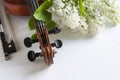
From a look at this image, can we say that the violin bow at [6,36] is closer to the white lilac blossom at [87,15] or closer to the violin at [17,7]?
the violin at [17,7]

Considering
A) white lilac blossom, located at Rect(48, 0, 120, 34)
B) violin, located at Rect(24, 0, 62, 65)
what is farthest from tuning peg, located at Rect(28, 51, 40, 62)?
white lilac blossom, located at Rect(48, 0, 120, 34)

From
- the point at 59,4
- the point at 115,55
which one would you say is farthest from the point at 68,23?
the point at 115,55

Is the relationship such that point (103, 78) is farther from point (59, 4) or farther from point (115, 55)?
point (59, 4)

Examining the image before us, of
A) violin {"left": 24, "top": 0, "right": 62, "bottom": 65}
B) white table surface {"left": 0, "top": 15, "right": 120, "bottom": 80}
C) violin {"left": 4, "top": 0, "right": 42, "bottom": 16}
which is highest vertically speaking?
violin {"left": 4, "top": 0, "right": 42, "bottom": 16}

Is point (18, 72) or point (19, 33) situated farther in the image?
point (19, 33)

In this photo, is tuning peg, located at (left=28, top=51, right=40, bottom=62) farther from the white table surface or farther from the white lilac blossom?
the white lilac blossom

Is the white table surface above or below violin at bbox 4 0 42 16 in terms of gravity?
below

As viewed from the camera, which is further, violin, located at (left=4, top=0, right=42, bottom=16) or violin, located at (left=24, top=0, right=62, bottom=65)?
violin, located at (left=4, top=0, right=42, bottom=16)
